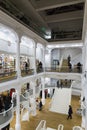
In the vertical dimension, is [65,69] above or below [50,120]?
above

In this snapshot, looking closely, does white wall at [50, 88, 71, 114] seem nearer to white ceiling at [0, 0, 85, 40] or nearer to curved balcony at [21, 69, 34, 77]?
curved balcony at [21, 69, 34, 77]

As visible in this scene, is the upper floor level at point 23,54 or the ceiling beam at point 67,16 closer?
the upper floor level at point 23,54

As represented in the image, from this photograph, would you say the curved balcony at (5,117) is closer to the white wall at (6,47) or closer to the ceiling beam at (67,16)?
the white wall at (6,47)

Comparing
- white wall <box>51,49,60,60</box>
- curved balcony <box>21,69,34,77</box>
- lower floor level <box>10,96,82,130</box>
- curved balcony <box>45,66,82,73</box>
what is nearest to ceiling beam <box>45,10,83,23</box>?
curved balcony <box>45,66,82,73</box>

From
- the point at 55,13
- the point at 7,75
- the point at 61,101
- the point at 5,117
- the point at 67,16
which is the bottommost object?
the point at 61,101

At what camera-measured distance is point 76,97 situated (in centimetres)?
1712

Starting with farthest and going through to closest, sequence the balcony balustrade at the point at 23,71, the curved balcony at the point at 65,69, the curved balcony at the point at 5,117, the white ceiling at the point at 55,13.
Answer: the curved balcony at the point at 65,69, the white ceiling at the point at 55,13, the balcony balustrade at the point at 23,71, the curved balcony at the point at 5,117

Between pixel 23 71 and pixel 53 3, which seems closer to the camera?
pixel 53 3

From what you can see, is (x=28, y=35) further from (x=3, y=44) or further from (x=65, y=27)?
(x=65, y=27)

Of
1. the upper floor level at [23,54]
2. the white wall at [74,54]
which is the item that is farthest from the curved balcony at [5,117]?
the white wall at [74,54]

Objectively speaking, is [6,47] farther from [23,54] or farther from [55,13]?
[55,13]

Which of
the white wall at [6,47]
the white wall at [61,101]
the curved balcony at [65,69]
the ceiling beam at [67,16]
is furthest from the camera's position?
the curved balcony at [65,69]

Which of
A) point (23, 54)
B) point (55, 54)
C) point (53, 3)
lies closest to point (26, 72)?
A: point (23, 54)

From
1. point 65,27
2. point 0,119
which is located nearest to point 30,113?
point 0,119
